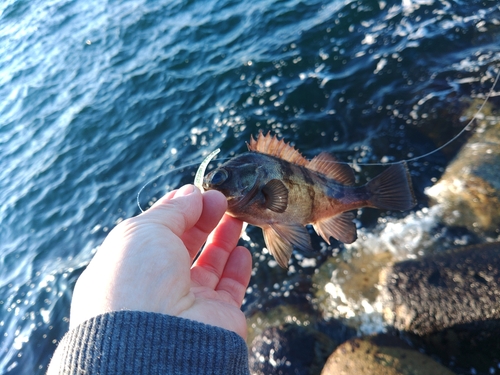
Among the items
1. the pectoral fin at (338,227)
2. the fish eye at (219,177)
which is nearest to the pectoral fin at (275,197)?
the fish eye at (219,177)

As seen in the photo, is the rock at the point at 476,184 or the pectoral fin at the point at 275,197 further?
the rock at the point at 476,184

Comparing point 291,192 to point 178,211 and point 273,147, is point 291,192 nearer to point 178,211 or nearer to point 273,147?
point 273,147

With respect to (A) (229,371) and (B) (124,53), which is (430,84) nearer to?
(A) (229,371)

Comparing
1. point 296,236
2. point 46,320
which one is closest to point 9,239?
point 46,320

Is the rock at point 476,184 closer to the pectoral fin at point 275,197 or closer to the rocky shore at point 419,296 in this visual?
the rocky shore at point 419,296

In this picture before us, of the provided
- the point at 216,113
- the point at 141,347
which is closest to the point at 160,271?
the point at 141,347
